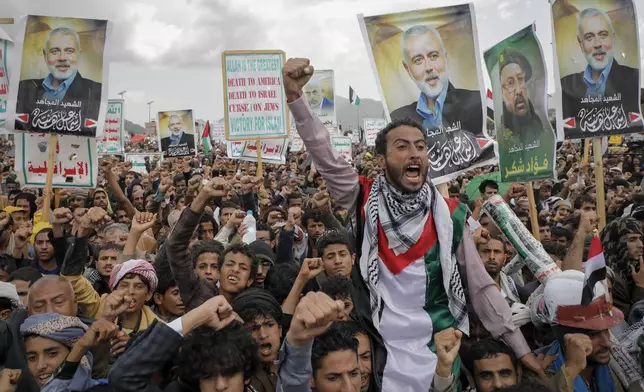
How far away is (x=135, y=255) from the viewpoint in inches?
169

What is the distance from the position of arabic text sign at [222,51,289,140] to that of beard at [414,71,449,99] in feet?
13.4

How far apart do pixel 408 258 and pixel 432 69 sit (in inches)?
111

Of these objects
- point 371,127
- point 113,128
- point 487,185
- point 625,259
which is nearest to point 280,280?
point 625,259

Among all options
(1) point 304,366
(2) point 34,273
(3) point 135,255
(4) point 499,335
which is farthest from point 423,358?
(2) point 34,273

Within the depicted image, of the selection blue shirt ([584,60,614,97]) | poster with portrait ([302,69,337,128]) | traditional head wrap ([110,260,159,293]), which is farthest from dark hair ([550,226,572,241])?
poster with portrait ([302,69,337,128])

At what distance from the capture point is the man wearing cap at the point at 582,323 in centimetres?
289

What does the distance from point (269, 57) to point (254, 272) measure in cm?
544

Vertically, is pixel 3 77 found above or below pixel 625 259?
above

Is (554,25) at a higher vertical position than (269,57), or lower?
lower

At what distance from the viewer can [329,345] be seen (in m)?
2.57

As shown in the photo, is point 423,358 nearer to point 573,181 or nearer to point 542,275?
point 542,275

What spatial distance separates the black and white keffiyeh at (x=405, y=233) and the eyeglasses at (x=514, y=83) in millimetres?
3771

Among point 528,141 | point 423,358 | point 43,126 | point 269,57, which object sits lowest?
point 423,358

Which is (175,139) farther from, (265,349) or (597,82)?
(265,349)
